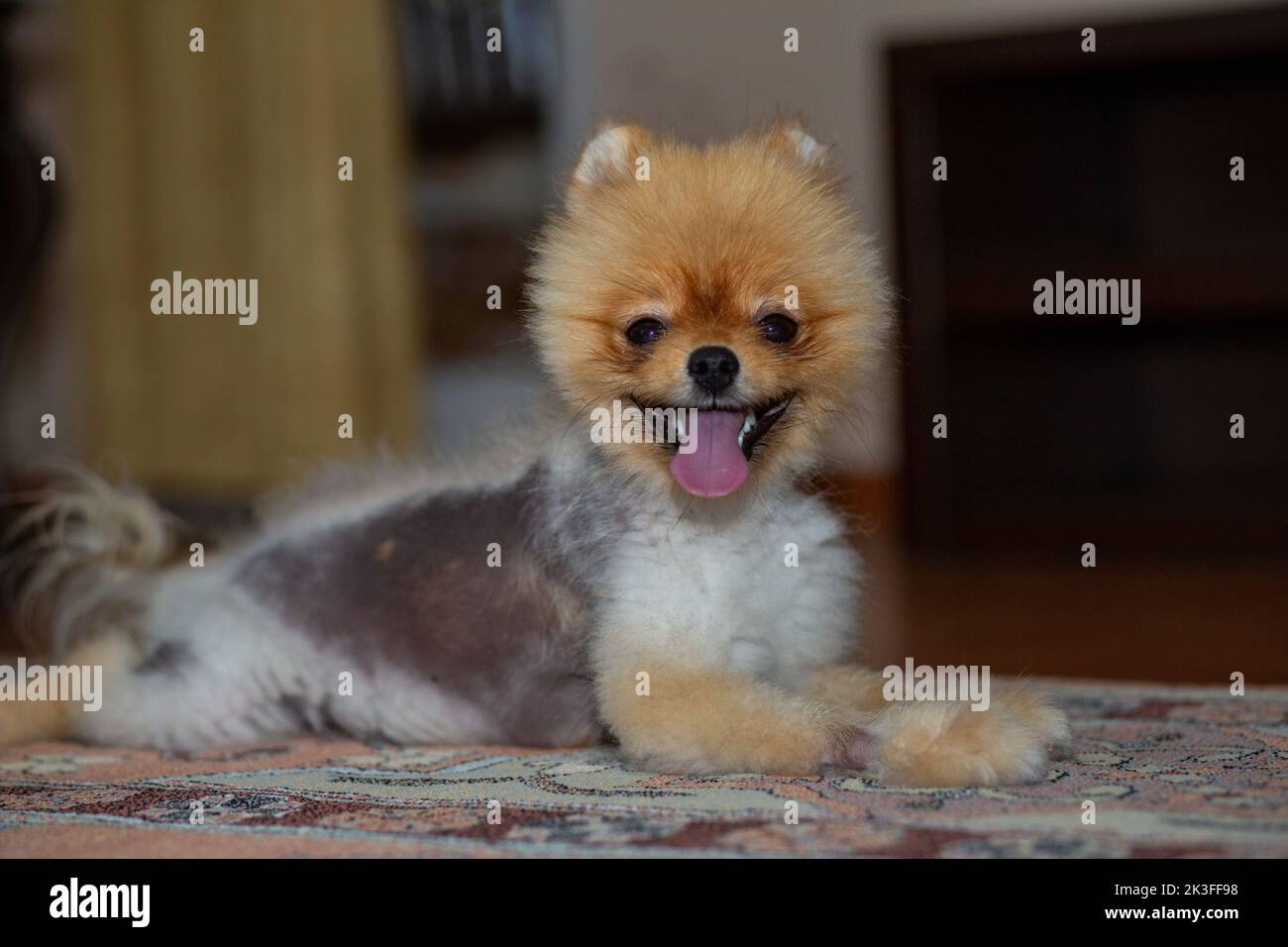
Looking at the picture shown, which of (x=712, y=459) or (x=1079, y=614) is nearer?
(x=712, y=459)

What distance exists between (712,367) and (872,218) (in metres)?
3.37

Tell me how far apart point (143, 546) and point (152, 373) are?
3576mm

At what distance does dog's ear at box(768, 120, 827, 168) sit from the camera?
186 cm

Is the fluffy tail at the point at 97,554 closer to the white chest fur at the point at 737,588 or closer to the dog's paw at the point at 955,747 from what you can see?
the white chest fur at the point at 737,588

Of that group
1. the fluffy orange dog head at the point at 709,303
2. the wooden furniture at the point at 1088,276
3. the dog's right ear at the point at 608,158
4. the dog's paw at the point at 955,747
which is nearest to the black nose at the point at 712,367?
the fluffy orange dog head at the point at 709,303

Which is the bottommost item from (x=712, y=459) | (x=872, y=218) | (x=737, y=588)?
(x=737, y=588)

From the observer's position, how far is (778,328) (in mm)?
1726

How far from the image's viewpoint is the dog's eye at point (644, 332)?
1708mm

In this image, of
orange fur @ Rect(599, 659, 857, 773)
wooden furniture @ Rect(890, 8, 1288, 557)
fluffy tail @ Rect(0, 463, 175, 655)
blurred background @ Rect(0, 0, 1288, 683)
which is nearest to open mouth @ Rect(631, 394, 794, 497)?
orange fur @ Rect(599, 659, 857, 773)

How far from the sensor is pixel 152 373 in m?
5.54

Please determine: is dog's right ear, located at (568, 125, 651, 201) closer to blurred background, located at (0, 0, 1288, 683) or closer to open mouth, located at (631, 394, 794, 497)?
open mouth, located at (631, 394, 794, 497)

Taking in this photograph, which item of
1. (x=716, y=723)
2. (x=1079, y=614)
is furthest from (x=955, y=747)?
(x=1079, y=614)

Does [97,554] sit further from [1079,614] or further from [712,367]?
[1079,614]
